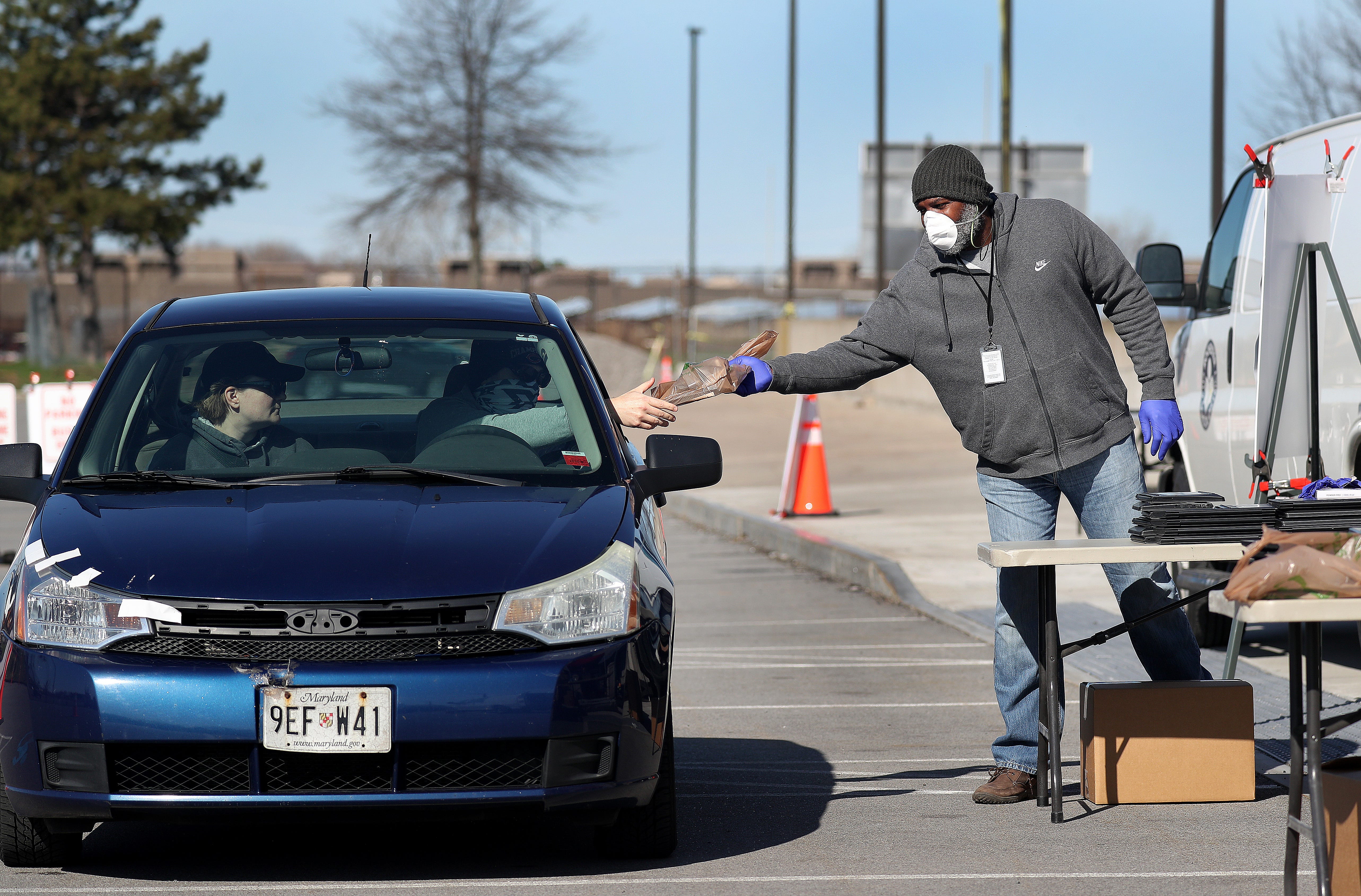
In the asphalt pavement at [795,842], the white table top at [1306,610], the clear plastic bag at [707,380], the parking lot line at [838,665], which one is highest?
the clear plastic bag at [707,380]

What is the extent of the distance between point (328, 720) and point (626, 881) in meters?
0.92

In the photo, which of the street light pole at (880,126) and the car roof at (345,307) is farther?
the street light pole at (880,126)

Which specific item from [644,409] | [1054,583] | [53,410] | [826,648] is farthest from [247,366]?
[53,410]

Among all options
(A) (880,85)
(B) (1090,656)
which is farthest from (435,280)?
(B) (1090,656)

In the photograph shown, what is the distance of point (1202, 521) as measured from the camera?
14.4 ft

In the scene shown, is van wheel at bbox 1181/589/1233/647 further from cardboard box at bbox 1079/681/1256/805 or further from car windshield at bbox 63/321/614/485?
car windshield at bbox 63/321/614/485

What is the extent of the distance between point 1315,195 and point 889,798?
249 centimetres

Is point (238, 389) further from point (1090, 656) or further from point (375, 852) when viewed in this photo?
point (1090, 656)

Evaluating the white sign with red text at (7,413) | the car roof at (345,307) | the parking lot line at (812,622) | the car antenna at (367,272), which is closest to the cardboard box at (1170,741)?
the car roof at (345,307)

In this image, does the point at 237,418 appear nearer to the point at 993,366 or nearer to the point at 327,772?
the point at 327,772

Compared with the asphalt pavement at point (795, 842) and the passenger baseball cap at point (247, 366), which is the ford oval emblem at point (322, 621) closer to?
the asphalt pavement at point (795, 842)

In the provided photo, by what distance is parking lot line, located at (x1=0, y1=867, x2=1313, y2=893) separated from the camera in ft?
13.8

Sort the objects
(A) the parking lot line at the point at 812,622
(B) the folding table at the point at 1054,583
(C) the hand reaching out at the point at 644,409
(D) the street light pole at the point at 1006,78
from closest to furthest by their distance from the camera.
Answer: (B) the folding table at the point at 1054,583 → (C) the hand reaching out at the point at 644,409 → (A) the parking lot line at the point at 812,622 → (D) the street light pole at the point at 1006,78

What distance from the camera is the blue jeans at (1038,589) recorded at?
5.14 meters
